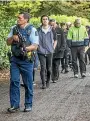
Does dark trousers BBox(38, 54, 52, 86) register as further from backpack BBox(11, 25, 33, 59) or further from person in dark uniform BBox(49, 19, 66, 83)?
backpack BBox(11, 25, 33, 59)

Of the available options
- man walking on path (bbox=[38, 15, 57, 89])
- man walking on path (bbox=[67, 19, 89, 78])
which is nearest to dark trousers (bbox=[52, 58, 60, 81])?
man walking on path (bbox=[67, 19, 89, 78])

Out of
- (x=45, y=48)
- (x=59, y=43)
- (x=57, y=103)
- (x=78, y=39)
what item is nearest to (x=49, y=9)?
(x=78, y=39)

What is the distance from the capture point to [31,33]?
9781 mm

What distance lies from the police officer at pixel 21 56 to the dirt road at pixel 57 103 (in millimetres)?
329

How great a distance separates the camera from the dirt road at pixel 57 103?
934 cm

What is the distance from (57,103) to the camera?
11164mm

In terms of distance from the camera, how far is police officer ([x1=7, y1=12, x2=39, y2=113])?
970 cm

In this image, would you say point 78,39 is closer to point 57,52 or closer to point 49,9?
point 57,52

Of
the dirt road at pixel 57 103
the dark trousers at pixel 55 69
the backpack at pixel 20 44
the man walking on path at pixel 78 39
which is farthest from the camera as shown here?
the man walking on path at pixel 78 39

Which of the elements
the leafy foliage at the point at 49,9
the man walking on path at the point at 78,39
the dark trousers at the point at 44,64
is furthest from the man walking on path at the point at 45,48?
the leafy foliage at the point at 49,9

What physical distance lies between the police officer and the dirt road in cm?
33

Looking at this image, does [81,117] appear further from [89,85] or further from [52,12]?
[52,12]

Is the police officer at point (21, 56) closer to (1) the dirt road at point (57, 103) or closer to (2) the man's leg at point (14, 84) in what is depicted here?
(2) the man's leg at point (14, 84)

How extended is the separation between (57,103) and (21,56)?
6.15 feet
